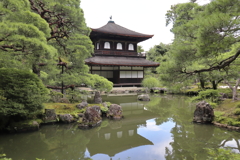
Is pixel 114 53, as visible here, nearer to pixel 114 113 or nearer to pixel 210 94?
Result: pixel 114 113

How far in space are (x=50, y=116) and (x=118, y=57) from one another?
Answer: 1385 cm

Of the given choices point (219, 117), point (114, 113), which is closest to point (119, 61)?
point (114, 113)

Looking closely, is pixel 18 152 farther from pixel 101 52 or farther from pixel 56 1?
pixel 101 52

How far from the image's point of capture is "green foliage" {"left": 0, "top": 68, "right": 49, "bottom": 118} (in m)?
4.92

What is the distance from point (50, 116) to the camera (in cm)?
650

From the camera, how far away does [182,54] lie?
495 cm

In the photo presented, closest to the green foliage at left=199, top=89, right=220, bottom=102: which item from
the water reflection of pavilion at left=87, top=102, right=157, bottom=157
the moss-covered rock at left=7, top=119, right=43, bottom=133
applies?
the water reflection of pavilion at left=87, top=102, right=157, bottom=157

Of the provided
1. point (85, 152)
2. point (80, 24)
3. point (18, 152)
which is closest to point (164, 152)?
point (85, 152)

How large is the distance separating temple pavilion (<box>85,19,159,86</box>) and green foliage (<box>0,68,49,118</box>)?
485 inches

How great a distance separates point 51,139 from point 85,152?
1.45 m

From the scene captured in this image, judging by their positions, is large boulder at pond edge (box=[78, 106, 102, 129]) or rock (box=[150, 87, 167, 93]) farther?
rock (box=[150, 87, 167, 93])

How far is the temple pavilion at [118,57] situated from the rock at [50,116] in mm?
11273

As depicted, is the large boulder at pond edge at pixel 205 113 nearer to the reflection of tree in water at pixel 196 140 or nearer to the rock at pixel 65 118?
the reflection of tree in water at pixel 196 140

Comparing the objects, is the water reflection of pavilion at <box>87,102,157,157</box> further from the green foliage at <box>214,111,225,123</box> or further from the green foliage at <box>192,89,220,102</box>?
the green foliage at <box>192,89,220,102</box>
